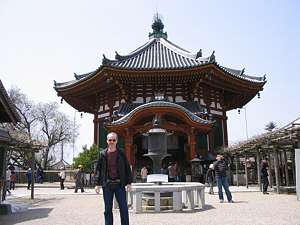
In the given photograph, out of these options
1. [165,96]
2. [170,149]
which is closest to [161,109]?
[165,96]

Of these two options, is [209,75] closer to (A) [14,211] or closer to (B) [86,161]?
(B) [86,161]

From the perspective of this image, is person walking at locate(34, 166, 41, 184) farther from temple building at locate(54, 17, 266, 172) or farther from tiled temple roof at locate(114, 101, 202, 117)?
tiled temple roof at locate(114, 101, 202, 117)

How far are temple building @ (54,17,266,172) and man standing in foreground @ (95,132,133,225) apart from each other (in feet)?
36.6

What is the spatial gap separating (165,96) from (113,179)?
586 inches

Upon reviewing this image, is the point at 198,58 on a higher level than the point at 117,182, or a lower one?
higher

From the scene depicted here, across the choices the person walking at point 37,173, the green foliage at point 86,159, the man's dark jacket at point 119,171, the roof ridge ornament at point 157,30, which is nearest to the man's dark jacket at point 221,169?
the man's dark jacket at point 119,171

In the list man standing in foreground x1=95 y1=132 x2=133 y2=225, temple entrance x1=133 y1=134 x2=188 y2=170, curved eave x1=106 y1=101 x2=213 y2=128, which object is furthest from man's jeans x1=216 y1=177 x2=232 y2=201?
temple entrance x1=133 y1=134 x2=188 y2=170

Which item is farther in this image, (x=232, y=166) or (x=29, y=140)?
(x=232, y=166)

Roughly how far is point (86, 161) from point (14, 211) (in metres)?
9.57

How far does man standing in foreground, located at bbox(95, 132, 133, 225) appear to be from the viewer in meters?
4.64

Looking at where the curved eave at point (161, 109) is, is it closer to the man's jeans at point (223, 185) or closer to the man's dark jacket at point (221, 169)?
the man's dark jacket at point (221, 169)

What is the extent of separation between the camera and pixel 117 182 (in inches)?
182

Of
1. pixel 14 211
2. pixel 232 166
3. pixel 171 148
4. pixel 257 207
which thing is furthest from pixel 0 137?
pixel 232 166

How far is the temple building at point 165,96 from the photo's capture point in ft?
54.8
